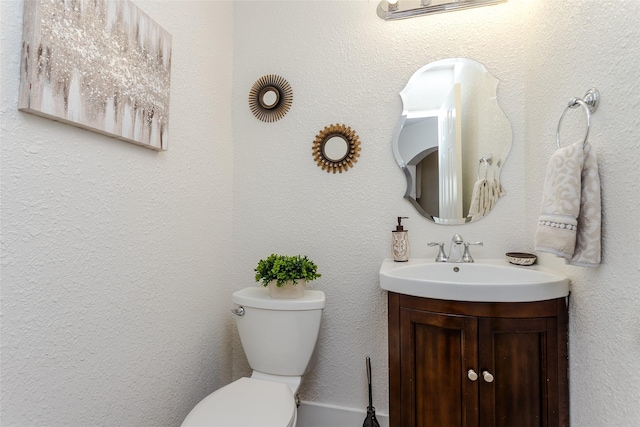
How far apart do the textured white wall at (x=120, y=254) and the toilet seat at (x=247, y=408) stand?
0.25 metres

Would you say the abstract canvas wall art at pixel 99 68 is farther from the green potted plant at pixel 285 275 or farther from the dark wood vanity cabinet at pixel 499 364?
the dark wood vanity cabinet at pixel 499 364

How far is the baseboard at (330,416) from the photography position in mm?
1509

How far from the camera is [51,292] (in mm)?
834

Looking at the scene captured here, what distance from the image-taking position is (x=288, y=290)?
1357 mm

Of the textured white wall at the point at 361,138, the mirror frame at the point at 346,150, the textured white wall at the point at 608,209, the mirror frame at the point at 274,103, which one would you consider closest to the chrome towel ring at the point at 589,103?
the textured white wall at the point at 608,209

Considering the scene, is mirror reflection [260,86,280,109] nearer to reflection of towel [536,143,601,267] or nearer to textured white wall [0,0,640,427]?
textured white wall [0,0,640,427]

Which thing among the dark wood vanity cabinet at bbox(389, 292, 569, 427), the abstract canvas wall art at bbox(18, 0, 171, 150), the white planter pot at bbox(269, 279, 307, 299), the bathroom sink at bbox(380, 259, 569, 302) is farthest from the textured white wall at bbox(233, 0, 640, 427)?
the abstract canvas wall art at bbox(18, 0, 171, 150)

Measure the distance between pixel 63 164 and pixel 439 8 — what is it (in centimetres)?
158

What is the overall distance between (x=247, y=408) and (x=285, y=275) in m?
0.48

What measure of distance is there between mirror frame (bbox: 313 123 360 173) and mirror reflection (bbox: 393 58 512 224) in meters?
0.20

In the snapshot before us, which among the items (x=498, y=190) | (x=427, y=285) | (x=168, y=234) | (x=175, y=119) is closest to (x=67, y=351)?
(x=168, y=234)

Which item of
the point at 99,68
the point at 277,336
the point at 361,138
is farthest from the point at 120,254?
the point at 361,138

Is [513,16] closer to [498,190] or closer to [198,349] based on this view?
[498,190]

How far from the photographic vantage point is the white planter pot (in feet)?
4.44
